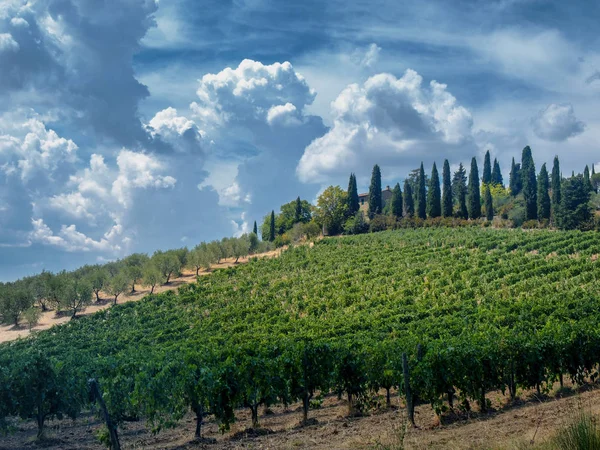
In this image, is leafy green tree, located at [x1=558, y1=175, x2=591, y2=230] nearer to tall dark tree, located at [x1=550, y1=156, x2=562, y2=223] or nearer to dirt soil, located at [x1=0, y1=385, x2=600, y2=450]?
tall dark tree, located at [x1=550, y1=156, x2=562, y2=223]

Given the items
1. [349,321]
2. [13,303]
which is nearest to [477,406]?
[349,321]

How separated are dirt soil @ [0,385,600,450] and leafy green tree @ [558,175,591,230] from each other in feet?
175

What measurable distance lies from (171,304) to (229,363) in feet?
144

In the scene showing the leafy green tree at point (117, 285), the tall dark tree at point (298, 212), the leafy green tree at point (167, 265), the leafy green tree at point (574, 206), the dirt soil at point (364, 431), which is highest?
the tall dark tree at point (298, 212)

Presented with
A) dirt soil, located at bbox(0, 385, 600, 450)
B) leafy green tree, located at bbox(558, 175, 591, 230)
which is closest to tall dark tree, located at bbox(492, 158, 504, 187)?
leafy green tree, located at bbox(558, 175, 591, 230)

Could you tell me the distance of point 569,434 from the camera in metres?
6.88

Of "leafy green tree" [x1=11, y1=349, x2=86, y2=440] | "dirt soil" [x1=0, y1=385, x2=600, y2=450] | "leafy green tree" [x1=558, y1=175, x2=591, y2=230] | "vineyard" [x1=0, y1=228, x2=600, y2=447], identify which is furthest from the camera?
"leafy green tree" [x1=558, y1=175, x2=591, y2=230]

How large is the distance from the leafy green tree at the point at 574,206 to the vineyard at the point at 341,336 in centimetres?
882

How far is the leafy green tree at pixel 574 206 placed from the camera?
61.7 metres

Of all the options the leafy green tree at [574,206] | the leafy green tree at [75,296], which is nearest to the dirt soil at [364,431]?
the leafy green tree at [75,296]

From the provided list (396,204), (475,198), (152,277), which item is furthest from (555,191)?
(152,277)

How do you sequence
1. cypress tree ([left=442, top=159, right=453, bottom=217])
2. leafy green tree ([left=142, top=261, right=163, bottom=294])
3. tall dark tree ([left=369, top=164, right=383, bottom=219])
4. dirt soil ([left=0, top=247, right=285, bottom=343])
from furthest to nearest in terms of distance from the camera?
tall dark tree ([left=369, top=164, right=383, bottom=219])
cypress tree ([left=442, top=159, right=453, bottom=217])
leafy green tree ([left=142, top=261, right=163, bottom=294])
dirt soil ([left=0, top=247, right=285, bottom=343])

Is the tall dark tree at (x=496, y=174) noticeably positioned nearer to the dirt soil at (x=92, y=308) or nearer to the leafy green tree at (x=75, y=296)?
the dirt soil at (x=92, y=308)

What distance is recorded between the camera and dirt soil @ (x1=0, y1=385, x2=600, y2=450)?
10094 millimetres
